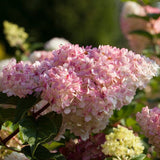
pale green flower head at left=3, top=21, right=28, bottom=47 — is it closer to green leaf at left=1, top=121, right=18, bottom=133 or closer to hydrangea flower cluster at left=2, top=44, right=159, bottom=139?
green leaf at left=1, top=121, right=18, bottom=133

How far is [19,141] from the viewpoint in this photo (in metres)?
1.10

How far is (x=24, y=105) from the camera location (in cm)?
86

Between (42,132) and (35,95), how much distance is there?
0.09 meters

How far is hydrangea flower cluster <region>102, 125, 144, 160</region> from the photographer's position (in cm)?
92

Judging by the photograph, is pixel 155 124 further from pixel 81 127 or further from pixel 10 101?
pixel 10 101

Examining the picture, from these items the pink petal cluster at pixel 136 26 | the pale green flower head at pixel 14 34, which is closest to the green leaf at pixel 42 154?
the pink petal cluster at pixel 136 26

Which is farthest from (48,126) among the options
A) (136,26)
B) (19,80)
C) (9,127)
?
(136,26)

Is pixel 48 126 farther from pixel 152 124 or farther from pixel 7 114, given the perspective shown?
pixel 152 124

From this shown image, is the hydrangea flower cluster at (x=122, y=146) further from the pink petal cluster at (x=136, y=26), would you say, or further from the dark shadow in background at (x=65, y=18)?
the dark shadow in background at (x=65, y=18)

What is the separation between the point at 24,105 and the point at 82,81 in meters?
0.15

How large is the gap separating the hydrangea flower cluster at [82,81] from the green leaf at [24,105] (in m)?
0.02

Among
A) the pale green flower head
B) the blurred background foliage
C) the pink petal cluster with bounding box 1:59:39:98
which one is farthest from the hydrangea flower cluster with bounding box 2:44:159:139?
the blurred background foliage

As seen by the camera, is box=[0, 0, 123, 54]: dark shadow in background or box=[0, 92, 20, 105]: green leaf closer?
box=[0, 92, 20, 105]: green leaf

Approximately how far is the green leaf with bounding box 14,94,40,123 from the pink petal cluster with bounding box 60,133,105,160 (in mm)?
234
